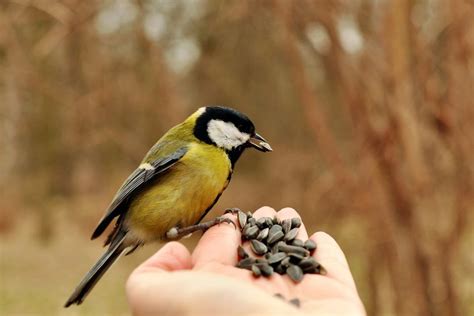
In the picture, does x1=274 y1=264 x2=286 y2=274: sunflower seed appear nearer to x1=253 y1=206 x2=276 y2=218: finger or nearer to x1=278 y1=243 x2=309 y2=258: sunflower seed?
x1=278 y1=243 x2=309 y2=258: sunflower seed

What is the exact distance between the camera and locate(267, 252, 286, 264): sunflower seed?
1.59m

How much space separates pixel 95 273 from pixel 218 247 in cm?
48

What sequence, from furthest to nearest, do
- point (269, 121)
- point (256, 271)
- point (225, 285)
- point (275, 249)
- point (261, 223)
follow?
1. point (269, 121)
2. point (261, 223)
3. point (275, 249)
4. point (256, 271)
5. point (225, 285)

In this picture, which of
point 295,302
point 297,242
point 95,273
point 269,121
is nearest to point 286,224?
point 297,242

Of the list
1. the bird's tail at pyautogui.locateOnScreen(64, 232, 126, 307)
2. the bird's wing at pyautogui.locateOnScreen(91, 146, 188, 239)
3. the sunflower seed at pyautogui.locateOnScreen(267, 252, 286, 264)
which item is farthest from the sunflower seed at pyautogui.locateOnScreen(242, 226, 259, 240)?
the bird's tail at pyautogui.locateOnScreen(64, 232, 126, 307)

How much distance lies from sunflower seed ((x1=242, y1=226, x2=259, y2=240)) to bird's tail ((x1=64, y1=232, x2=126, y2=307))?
457 mm

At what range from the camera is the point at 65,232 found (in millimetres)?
6270

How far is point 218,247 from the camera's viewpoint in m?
1.59

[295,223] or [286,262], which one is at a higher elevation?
[295,223]

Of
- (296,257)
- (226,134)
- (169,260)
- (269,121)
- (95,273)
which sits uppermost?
(269,121)

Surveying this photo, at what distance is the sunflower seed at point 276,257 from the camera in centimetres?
159

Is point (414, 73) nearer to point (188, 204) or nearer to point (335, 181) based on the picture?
point (335, 181)

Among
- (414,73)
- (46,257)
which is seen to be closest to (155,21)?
(414,73)

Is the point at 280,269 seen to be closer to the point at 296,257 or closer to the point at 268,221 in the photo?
the point at 296,257
